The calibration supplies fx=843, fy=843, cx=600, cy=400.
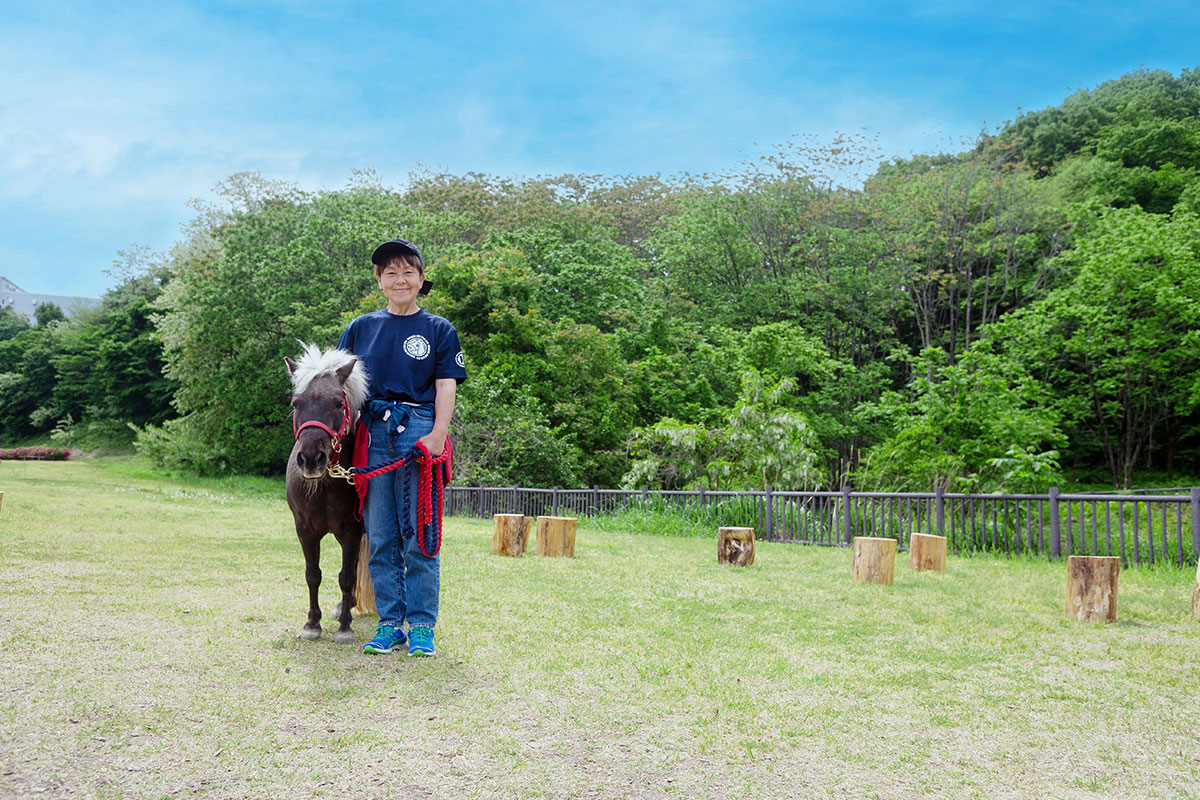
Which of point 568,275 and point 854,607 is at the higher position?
Result: point 568,275

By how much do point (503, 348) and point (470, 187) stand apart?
1307 cm

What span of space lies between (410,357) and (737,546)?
21.0 feet

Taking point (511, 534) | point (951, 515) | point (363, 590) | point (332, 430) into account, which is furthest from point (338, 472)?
point (951, 515)

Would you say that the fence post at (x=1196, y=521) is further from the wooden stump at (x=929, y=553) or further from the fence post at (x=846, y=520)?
the fence post at (x=846, y=520)

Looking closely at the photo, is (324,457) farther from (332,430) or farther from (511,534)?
(511,534)

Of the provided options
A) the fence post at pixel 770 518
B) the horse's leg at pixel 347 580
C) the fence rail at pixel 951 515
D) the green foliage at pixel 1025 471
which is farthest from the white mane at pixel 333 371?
the green foliage at pixel 1025 471

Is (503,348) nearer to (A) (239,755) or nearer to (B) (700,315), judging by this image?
(B) (700,315)

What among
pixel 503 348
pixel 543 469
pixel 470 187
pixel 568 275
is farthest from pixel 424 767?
pixel 470 187

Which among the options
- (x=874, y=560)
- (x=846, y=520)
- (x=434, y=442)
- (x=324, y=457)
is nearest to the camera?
(x=324, y=457)

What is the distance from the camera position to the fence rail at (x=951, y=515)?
10922 millimetres

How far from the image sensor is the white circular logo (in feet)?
15.4

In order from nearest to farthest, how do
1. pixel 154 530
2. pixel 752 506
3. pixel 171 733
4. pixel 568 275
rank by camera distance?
pixel 171 733 → pixel 154 530 → pixel 752 506 → pixel 568 275

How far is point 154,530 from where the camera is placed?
1188cm

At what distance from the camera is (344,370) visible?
4.48 meters
